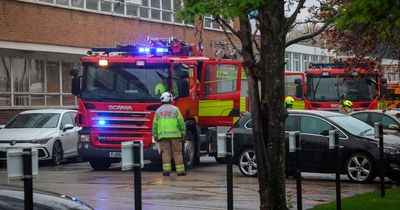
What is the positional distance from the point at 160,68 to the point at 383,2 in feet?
37.5

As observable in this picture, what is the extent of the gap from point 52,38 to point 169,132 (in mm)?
13985

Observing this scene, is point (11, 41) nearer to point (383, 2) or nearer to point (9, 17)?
point (9, 17)

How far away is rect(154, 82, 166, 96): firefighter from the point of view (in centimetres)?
1628

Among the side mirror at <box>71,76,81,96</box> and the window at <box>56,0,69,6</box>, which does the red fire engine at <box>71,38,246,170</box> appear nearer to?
the side mirror at <box>71,76,81,96</box>

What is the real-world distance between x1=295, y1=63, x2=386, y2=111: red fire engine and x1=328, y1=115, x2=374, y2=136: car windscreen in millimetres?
6541

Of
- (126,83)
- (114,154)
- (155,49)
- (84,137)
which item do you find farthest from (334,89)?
(84,137)

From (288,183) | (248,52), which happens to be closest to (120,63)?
(288,183)

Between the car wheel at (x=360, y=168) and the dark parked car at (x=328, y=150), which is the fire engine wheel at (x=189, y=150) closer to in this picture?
the dark parked car at (x=328, y=150)

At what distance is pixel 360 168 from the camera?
14.3 meters

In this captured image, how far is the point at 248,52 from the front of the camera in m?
7.49

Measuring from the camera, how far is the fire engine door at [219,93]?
17516 millimetres

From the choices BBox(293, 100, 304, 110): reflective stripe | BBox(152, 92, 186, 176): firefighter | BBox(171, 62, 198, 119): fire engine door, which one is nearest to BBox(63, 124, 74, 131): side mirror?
BBox(171, 62, 198, 119): fire engine door

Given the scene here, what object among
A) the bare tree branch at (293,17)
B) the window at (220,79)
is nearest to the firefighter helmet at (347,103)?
the window at (220,79)

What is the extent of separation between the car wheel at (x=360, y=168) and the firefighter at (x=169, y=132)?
3.54m
